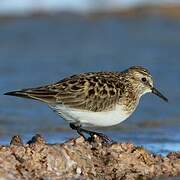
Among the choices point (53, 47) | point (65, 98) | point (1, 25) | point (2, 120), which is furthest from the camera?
point (1, 25)

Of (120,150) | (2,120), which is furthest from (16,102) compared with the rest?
(120,150)

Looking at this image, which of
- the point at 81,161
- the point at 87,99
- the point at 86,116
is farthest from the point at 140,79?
the point at 81,161

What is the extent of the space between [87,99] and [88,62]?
10.2m

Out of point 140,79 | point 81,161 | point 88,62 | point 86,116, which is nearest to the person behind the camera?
point 81,161

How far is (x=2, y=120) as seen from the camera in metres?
14.2

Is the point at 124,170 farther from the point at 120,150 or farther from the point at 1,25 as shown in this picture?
the point at 1,25

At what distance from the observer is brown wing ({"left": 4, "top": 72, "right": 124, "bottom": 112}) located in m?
9.84

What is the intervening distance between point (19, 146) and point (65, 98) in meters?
1.53

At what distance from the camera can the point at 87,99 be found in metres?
9.98

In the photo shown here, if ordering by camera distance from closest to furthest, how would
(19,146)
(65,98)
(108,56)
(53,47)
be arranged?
1. (19,146)
2. (65,98)
3. (108,56)
4. (53,47)

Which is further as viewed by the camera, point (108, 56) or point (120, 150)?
point (108, 56)

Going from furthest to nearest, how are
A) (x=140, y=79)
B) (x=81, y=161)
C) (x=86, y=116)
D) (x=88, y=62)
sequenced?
(x=88, y=62), (x=140, y=79), (x=86, y=116), (x=81, y=161)

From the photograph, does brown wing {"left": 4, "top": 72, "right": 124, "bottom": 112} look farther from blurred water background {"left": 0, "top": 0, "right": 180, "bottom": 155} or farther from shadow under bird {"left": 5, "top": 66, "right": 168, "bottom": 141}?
blurred water background {"left": 0, "top": 0, "right": 180, "bottom": 155}

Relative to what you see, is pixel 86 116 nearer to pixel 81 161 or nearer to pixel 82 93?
pixel 82 93
